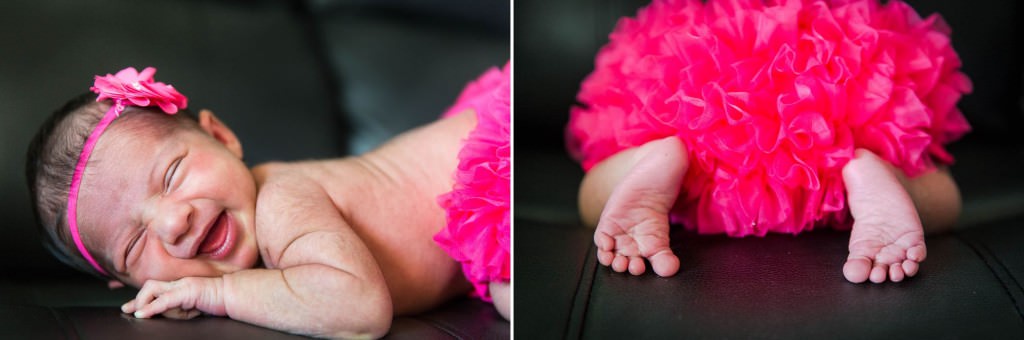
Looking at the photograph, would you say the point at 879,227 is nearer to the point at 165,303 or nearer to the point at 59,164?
the point at 165,303

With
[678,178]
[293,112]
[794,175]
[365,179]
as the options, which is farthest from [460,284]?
[293,112]

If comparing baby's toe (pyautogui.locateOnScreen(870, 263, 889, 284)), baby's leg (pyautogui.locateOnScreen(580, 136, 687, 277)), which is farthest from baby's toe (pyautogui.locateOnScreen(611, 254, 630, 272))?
baby's toe (pyautogui.locateOnScreen(870, 263, 889, 284))

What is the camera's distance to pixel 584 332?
69cm

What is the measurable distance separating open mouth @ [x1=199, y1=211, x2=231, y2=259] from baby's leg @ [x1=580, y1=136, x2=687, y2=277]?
364 mm

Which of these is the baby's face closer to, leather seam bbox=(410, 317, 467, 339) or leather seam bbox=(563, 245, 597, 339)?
leather seam bbox=(410, 317, 467, 339)

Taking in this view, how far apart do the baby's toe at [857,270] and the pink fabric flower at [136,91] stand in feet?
2.20

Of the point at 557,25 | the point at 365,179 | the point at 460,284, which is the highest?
the point at 557,25

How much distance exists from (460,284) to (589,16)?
1.47 ft

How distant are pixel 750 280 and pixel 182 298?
1.66 ft

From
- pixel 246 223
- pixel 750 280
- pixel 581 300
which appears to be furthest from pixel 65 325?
pixel 750 280

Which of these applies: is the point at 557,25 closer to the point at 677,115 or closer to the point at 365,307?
the point at 677,115

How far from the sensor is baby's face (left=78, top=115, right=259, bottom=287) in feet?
2.65

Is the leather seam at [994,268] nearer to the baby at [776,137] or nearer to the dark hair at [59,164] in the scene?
the baby at [776,137]

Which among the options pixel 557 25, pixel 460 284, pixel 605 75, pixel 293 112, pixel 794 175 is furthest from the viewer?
pixel 293 112
